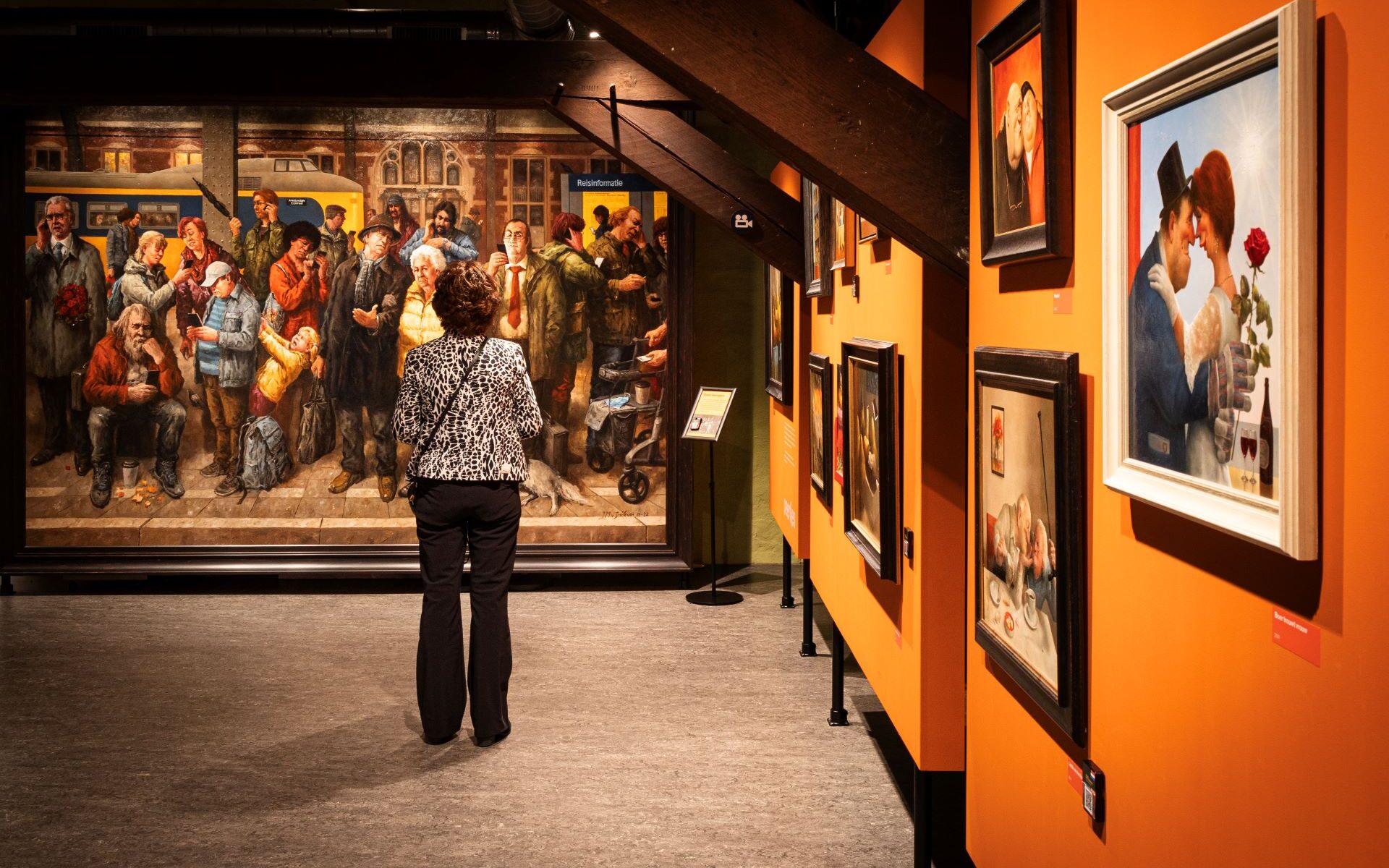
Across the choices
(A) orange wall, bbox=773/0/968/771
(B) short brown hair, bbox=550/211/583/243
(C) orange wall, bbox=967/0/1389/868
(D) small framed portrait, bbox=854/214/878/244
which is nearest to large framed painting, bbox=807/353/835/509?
(D) small framed portrait, bbox=854/214/878/244

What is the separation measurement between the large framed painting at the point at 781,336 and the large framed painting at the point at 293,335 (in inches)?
36.9

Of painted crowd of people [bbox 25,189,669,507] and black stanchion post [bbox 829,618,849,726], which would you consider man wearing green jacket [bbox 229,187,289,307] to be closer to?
painted crowd of people [bbox 25,189,669,507]

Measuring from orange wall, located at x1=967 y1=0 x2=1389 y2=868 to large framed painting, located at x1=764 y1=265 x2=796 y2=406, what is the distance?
448 centimetres

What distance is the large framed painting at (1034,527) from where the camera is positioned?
2.29 meters

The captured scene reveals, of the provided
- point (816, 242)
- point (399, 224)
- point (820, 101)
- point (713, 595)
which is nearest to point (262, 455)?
point (399, 224)

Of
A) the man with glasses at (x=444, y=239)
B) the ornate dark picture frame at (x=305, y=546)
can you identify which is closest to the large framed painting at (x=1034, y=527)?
the ornate dark picture frame at (x=305, y=546)

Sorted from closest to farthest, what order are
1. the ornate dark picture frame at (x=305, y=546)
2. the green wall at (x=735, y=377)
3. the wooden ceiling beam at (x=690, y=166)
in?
the wooden ceiling beam at (x=690, y=166) < the ornate dark picture frame at (x=305, y=546) < the green wall at (x=735, y=377)

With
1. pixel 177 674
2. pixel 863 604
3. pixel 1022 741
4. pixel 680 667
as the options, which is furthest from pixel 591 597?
pixel 1022 741

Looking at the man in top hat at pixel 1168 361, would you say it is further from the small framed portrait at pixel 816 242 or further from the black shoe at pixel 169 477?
the black shoe at pixel 169 477

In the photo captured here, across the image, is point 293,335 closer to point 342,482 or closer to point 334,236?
point 334,236

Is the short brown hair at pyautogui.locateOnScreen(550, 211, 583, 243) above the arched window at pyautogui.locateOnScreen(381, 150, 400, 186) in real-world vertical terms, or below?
below

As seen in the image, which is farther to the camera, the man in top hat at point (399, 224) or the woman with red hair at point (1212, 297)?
the man in top hat at point (399, 224)

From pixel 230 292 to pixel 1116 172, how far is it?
26.5 ft

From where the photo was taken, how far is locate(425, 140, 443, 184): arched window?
8938 mm
